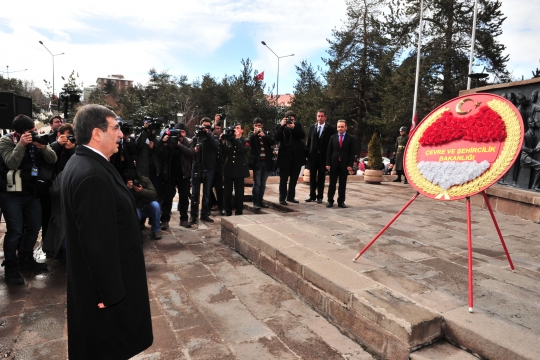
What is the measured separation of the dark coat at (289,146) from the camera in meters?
7.10

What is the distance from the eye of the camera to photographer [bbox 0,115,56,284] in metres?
3.63

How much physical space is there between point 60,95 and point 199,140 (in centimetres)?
220

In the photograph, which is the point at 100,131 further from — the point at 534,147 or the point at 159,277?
the point at 534,147

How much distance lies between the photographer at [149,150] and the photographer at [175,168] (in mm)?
121

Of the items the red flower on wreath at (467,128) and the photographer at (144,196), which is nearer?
the red flower on wreath at (467,128)

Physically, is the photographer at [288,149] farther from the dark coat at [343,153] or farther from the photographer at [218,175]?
the photographer at [218,175]

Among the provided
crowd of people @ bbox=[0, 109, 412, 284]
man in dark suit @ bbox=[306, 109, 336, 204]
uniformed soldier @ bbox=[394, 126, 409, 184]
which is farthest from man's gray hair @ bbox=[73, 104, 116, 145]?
uniformed soldier @ bbox=[394, 126, 409, 184]

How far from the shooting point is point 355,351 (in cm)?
258

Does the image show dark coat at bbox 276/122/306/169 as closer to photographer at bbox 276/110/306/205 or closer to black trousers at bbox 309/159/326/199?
photographer at bbox 276/110/306/205

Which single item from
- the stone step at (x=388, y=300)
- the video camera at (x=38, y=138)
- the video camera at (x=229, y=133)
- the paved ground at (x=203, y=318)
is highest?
the video camera at (x=229, y=133)

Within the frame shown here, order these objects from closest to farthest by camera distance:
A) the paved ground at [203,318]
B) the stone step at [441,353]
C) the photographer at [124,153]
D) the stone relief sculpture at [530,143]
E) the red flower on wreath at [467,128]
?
1. the stone step at [441,353]
2. the paved ground at [203,318]
3. the red flower on wreath at [467,128]
4. the photographer at [124,153]
5. the stone relief sculpture at [530,143]

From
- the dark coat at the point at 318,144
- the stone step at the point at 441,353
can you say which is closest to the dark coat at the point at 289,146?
the dark coat at the point at 318,144

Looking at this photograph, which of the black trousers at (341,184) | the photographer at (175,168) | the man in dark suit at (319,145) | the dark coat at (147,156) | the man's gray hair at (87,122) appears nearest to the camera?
the man's gray hair at (87,122)

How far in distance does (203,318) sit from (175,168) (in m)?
3.41
